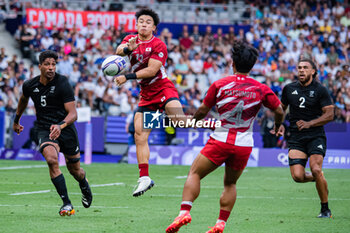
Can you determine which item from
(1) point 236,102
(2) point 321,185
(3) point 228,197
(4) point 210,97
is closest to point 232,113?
(1) point 236,102

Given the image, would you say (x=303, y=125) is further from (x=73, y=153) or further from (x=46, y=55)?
(x=46, y=55)

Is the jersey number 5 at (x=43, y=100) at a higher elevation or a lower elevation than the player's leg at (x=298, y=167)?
higher

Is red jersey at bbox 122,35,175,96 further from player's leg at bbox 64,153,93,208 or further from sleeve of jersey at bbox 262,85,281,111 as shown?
sleeve of jersey at bbox 262,85,281,111

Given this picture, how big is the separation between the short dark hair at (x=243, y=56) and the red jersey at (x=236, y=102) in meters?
0.11

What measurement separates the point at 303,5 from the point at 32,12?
13.5 meters

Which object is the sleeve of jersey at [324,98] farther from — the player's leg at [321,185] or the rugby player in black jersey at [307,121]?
the player's leg at [321,185]

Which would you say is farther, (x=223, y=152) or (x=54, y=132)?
(x=54, y=132)

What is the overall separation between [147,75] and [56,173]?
2.05 m

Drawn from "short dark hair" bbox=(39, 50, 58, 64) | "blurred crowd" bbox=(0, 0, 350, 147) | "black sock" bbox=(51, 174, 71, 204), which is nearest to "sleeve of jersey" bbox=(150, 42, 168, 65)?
"short dark hair" bbox=(39, 50, 58, 64)

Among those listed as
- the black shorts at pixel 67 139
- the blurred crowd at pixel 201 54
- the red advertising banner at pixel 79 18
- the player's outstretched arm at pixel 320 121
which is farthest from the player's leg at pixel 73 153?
the red advertising banner at pixel 79 18

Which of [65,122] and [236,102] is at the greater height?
[236,102]

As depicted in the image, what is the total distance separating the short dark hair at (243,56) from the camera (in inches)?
313

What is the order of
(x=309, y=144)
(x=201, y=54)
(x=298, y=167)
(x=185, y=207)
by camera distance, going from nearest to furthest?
(x=185, y=207) < (x=298, y=167) < (x=309, y=144) < (x=201, y=54)

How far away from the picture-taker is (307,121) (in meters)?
11.4
